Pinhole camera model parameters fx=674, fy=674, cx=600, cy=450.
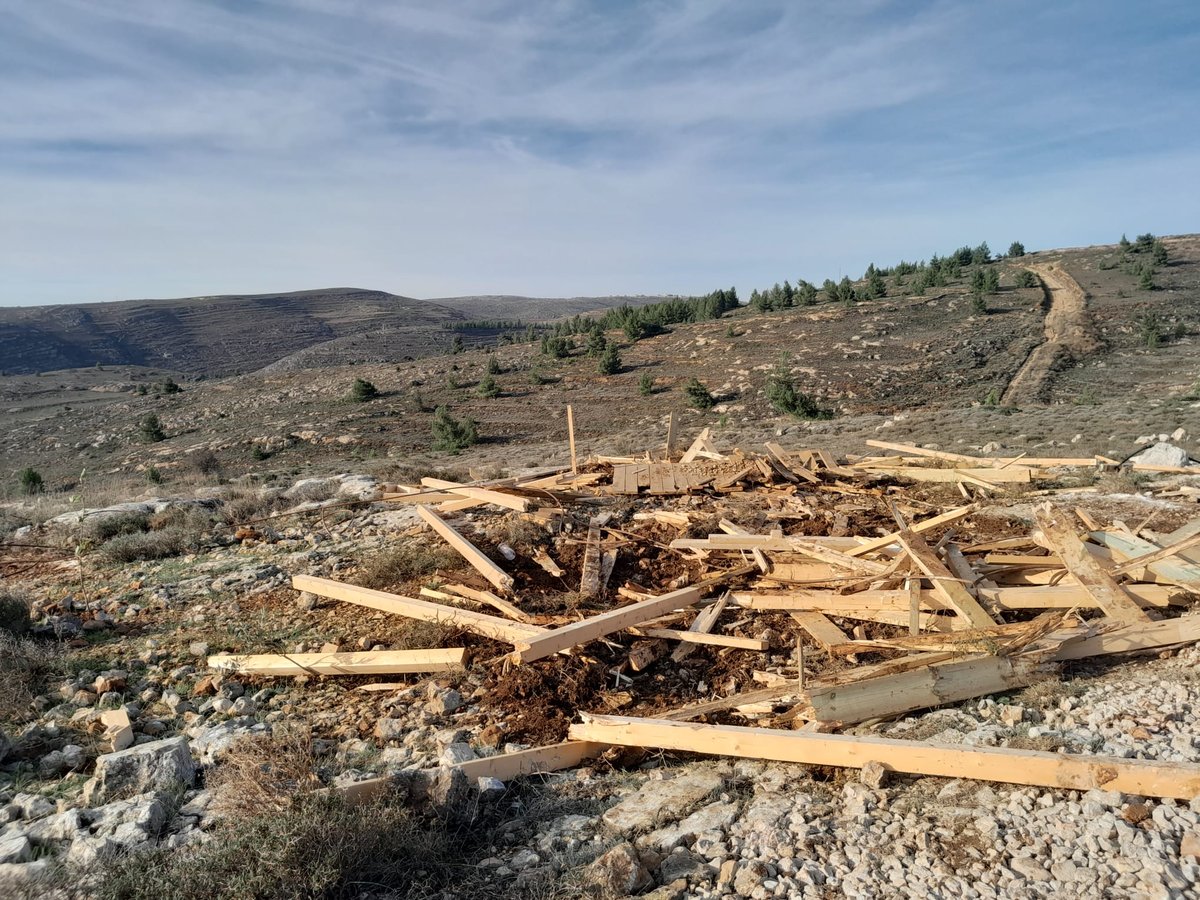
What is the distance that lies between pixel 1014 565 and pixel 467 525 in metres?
5.78

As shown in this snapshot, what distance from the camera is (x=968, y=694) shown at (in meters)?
4.17

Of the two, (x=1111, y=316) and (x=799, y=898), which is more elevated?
(x=1111, y=316)

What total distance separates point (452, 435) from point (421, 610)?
18951mm

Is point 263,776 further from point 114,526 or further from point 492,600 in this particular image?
point 114,526

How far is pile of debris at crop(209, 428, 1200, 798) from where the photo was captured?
380 cm

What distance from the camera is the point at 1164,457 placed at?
9953mm

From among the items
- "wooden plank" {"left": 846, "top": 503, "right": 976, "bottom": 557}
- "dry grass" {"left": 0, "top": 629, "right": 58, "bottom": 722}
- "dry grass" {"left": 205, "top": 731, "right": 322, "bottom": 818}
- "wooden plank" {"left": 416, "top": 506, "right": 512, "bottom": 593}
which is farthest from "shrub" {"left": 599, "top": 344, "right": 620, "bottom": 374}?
"dry grass" {"left": 205, "top": 731, "right": 322, "bottom": 818}

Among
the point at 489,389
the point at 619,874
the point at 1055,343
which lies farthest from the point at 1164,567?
the point at 489,389

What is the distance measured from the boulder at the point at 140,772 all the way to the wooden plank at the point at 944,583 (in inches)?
195

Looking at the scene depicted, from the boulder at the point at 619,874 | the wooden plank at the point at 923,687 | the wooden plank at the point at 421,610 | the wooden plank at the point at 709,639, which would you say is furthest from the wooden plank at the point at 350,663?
the wooden plank at the point at 923,687

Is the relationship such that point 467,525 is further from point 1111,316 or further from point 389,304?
point 389,304

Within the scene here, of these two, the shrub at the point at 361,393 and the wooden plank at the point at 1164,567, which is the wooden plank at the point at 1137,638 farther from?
the shrub at the point at 361,393

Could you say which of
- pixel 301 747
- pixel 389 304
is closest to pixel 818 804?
pixel 301 747

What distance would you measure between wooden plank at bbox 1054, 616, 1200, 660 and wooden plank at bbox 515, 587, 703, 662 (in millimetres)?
2669
